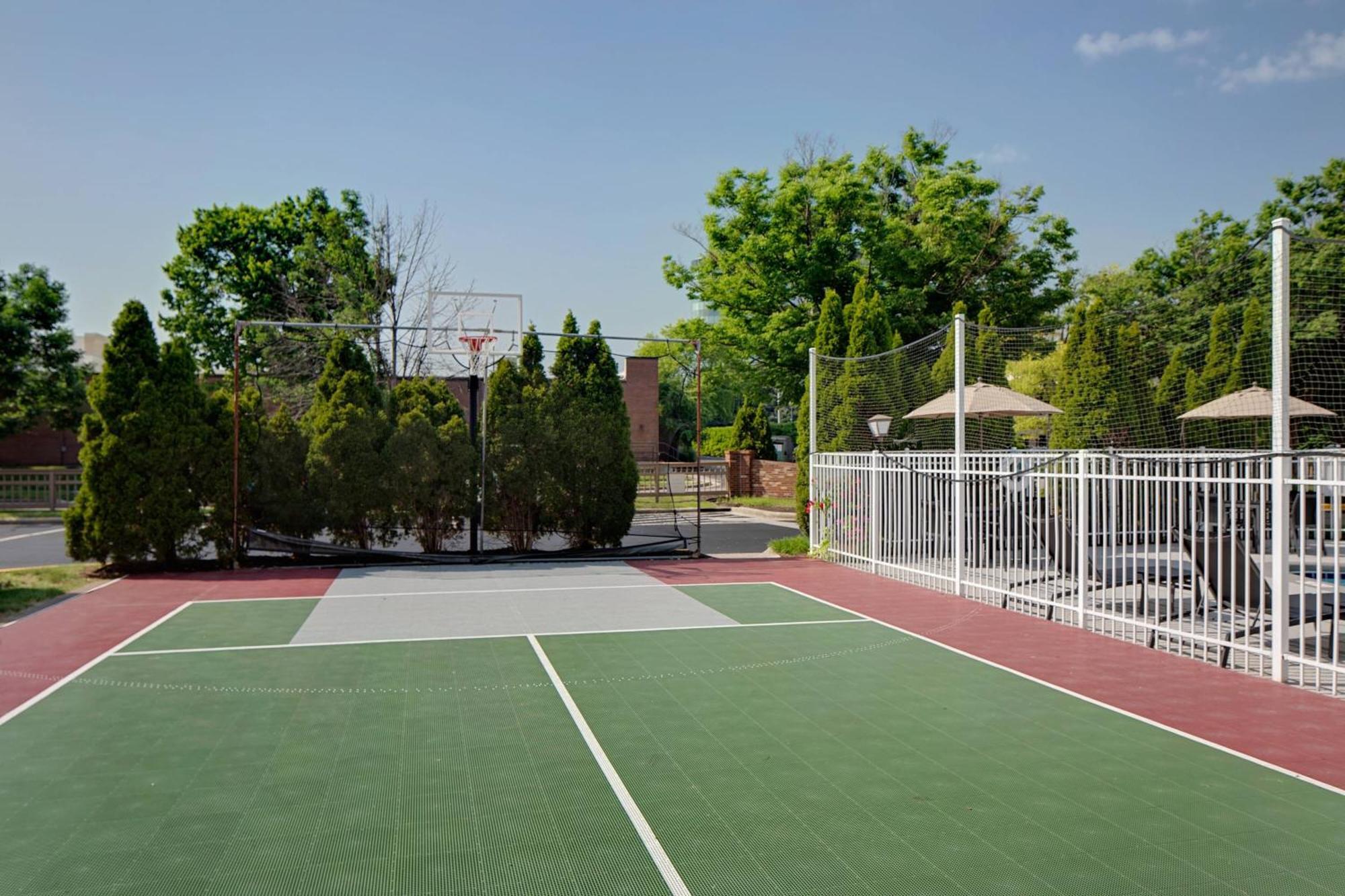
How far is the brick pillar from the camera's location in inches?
1280

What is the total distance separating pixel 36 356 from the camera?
28312mm

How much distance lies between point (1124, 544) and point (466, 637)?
18.7 feet

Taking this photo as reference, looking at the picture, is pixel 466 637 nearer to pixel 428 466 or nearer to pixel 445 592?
pixel 445 592

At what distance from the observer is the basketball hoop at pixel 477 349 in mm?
15224

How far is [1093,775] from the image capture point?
15.7ft

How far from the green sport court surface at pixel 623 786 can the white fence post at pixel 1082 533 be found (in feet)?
6.41

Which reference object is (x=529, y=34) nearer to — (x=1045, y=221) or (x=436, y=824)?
(x=436, y=824)

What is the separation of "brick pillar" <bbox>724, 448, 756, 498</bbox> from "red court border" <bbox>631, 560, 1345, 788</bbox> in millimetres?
21007

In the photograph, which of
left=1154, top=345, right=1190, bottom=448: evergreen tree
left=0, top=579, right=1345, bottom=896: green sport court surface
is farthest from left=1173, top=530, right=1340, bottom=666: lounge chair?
left=1154, top=345, right=1190, bottom=448: evergreen tree

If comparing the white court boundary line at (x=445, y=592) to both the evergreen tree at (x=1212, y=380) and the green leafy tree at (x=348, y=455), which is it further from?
the evergreen tree at (x=1212, y=380)

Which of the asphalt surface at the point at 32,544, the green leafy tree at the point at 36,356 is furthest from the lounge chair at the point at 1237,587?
the green leafy tree at the point at 36,356

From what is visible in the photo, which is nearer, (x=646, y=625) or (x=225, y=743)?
(x=225, y=743)

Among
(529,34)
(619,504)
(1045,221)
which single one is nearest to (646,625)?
(619,504)

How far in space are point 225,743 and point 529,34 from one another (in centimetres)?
1088
